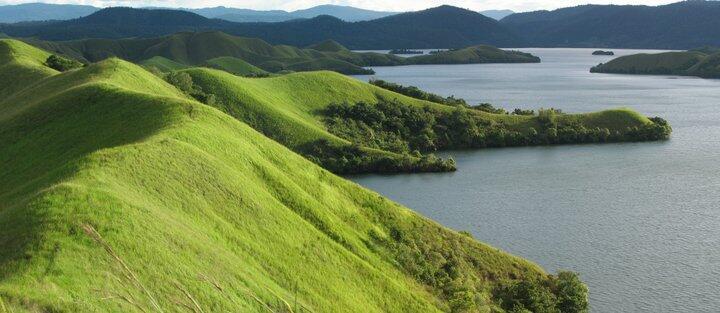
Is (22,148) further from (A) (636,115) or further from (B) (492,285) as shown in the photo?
(A) (636,115)

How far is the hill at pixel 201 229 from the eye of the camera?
24547 mm

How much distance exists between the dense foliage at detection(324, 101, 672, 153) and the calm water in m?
3.88

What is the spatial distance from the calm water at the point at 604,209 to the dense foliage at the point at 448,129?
3.88 m

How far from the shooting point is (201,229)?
112 ft

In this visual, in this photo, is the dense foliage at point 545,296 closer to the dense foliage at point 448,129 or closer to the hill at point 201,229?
the hill at point 201,229

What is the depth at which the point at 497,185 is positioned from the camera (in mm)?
83875

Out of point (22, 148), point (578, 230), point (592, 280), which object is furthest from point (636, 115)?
point (22, 148)

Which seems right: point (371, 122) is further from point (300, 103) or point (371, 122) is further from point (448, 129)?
point (448, 129)

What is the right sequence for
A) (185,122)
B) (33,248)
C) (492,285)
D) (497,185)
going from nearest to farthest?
(33,248) < (492,285) < (185,122) < (497,185)

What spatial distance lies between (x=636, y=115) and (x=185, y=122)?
102454 mm

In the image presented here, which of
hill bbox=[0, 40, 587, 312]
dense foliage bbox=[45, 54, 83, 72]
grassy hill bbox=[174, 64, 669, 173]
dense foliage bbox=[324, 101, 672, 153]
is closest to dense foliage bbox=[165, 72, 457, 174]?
grassy hill bbox=[174, 64, 669, 173]

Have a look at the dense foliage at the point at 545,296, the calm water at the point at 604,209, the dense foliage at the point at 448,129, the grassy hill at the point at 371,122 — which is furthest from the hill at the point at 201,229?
the dense foliage at the point at 448,129

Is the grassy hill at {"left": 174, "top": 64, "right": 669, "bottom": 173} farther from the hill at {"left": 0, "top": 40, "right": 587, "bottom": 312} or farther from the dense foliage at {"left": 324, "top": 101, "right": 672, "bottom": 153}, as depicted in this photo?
the hill at {"left": 0, "top": 40, "right": 587, "bottom": 312}

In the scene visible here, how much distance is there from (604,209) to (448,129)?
51.5m
